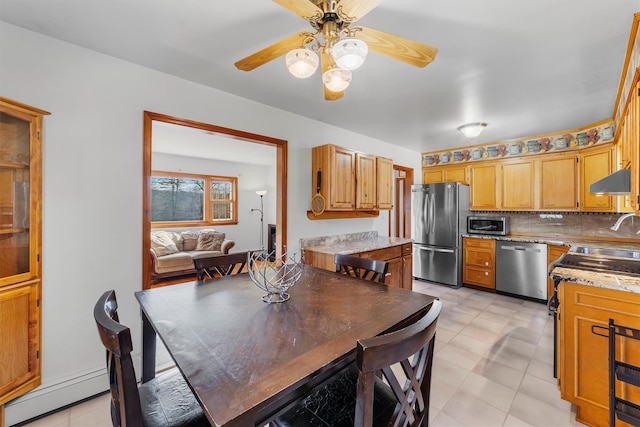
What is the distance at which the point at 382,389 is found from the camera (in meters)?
1.19

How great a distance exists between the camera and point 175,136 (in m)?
4.33

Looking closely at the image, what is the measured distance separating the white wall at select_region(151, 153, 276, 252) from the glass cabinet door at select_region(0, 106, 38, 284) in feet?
15.2

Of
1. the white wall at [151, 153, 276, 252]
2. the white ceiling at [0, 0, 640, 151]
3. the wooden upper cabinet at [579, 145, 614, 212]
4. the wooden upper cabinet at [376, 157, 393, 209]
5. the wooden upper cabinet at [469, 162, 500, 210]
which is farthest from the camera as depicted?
the white wall at [151, 153, 276, 252]

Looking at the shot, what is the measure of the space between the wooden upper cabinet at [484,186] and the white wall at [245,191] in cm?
494

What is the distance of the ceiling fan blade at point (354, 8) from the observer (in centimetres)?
110

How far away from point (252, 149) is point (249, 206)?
2.35 metres

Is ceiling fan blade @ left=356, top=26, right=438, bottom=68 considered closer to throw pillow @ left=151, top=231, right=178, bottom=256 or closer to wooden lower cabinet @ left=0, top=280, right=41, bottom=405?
wooden lower cabinet @ left=0, top=280, right=41, bottom=405

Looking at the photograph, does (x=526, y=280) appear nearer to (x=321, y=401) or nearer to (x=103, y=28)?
(x=321, y=401)

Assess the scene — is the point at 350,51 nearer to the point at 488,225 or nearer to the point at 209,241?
the point at 488,225

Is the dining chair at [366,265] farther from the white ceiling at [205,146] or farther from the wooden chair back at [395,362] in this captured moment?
the white ceiling at [205,146]

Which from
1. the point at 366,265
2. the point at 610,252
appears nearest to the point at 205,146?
the point at 366,265

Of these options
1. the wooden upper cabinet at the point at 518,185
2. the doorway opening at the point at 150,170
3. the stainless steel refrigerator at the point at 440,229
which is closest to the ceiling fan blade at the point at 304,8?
the doorway opening at the point at 150,170

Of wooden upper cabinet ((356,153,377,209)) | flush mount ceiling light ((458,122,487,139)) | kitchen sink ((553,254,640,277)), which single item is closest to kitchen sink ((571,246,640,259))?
kitchen sink ((553,254,640,277))

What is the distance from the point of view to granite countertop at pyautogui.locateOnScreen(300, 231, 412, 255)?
313cm
